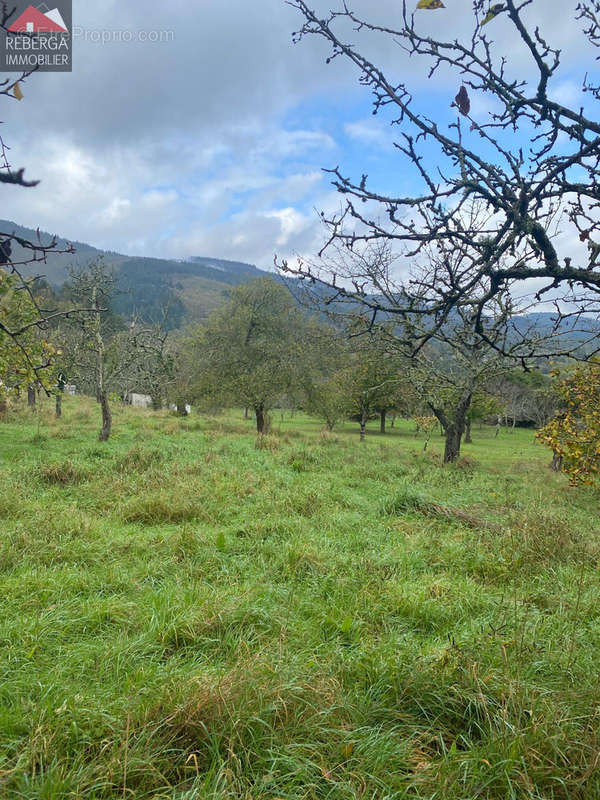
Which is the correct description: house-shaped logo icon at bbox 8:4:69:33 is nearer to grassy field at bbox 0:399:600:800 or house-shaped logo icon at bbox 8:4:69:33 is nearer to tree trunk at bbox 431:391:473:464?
grassy field at bbox 0:399:600:800

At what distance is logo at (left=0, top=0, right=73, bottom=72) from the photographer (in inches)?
128

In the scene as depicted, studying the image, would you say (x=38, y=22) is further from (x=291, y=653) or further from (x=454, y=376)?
(x=454, y=376)

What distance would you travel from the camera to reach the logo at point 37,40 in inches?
128

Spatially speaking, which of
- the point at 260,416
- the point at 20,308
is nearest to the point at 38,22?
the point at 20,308

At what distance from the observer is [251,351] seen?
26781mm

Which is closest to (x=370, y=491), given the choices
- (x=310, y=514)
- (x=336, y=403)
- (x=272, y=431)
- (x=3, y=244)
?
(x=310, y=514)

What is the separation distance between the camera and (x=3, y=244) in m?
3.01

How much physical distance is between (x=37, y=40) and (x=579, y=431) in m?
12.7

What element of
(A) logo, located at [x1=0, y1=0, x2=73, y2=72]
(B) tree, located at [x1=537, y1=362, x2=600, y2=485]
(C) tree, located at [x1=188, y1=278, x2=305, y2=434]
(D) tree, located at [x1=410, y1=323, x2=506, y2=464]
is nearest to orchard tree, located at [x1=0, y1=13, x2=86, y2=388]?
(A) logo, located at [x1=0, y1=0, x2=73, y2=72]

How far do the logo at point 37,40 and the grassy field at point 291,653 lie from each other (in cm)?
400

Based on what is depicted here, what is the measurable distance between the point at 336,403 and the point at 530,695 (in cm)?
2667

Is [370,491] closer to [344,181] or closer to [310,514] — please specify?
[310,514]

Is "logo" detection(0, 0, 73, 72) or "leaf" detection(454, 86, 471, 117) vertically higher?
"logo" detection(0, 0, 73, 72)

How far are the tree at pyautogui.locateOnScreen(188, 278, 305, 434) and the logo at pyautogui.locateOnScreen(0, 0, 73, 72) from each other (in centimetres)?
1957
